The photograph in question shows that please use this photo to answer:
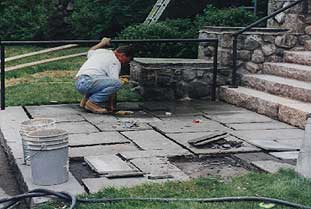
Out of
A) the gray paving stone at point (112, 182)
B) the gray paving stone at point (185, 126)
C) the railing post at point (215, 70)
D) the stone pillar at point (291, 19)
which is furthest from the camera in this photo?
the stone pillar at point (291, 19)

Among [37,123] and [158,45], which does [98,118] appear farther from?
[158,45]

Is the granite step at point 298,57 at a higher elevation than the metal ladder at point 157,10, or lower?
lower

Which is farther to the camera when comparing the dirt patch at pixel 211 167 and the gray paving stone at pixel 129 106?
the gray paving stone at pixel 129 106

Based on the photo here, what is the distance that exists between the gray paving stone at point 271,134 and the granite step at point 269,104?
0.23 m

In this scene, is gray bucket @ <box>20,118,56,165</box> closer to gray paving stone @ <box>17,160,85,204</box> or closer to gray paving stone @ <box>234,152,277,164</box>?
gray paving stone @ <box>17,160,85,204</box>

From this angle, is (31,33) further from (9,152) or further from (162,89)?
(9,152)

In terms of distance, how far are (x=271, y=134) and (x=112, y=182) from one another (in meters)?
2.42

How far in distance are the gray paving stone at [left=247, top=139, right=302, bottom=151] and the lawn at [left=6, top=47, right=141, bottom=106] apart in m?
2.99

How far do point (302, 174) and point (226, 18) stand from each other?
616cm

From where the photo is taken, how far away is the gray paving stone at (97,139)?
20.4 feet

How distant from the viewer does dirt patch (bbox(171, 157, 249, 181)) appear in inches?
205

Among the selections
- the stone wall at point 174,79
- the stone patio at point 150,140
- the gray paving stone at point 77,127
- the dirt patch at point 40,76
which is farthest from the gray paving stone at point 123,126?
the dirt patch at point 40,76

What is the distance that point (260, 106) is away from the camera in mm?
7965

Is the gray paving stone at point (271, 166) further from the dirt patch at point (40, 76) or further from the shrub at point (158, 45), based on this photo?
the dirt patch at point (40, 76)
